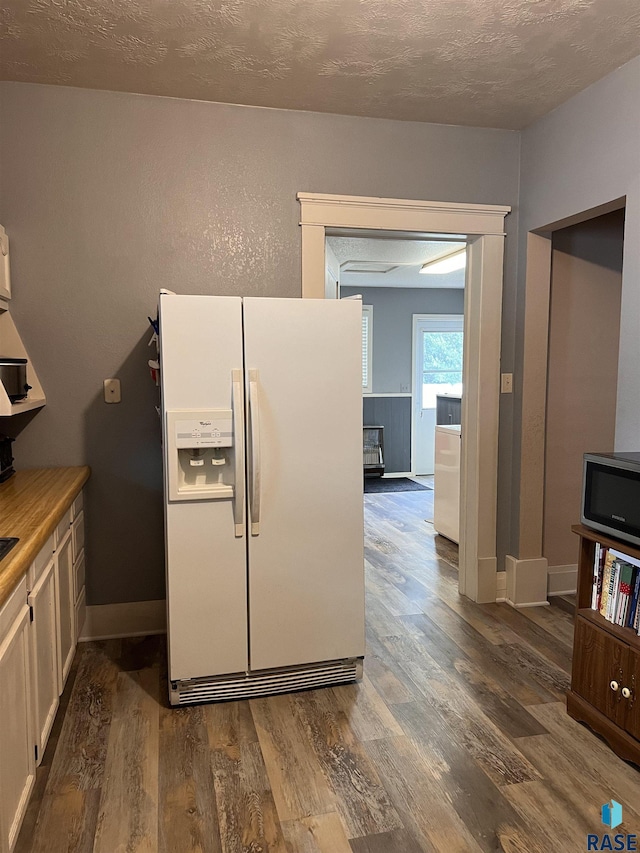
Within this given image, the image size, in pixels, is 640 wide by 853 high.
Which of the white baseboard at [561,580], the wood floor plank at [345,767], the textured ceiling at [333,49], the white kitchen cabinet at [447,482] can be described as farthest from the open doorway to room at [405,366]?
the wood floor plank at [345,767]

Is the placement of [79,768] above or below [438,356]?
below

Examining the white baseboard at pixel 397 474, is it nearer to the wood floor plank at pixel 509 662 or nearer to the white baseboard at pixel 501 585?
the white baseboard at pixel 501 585

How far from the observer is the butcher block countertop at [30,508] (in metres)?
1.63

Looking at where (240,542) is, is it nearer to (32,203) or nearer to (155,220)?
(155,220)

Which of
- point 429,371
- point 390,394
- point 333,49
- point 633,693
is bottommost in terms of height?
point 633,693

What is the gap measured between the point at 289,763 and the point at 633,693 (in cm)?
118

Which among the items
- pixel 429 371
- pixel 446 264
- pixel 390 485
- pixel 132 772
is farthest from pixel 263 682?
pixel 429 371

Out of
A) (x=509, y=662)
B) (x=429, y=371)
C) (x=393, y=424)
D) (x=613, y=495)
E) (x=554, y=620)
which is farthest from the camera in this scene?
(x=429, y=371)

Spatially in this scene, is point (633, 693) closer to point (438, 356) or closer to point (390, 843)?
point (390, 843)

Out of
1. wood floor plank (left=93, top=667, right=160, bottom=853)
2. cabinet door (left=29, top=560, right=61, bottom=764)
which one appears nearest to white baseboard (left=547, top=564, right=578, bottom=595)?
wood floor plank (left=93, top=667, right=160, bottom=853)

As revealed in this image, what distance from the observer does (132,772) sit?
2057 millimetres

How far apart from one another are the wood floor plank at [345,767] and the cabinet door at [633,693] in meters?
0.86

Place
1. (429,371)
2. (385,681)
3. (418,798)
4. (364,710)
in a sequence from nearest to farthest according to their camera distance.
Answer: (418,798)
(364,710)
(385,681)
(429,371)

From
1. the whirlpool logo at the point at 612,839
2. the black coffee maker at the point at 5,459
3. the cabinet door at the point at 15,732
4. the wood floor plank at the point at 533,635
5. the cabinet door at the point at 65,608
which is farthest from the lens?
the wood floor plank at the point at 533,635
